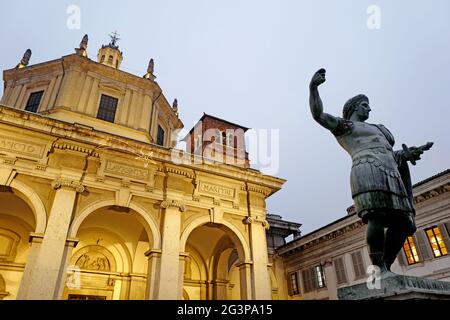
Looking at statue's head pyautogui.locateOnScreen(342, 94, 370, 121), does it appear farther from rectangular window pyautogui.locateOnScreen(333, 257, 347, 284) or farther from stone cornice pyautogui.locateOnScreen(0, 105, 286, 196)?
rectangular window pyautogui.locateOnScreen(333, 257, 347, 284)

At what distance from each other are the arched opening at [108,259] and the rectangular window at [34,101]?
21.3 feet

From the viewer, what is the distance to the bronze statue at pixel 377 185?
3074 mm

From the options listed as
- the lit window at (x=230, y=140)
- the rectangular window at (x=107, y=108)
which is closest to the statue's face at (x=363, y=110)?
the rectangular window at (x=107, y=108)

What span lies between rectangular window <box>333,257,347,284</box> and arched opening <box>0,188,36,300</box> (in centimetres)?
1540

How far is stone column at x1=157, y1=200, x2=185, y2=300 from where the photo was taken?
9844mm

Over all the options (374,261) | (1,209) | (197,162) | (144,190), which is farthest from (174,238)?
(374,261)

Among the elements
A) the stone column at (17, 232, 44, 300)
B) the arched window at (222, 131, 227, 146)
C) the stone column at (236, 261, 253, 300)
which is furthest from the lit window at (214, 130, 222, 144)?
the stone column at (17, 232, 44, 300)

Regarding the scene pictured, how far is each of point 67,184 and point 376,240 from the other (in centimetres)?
964

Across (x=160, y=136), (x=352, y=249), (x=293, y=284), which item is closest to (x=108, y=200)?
(x=160, y=136)

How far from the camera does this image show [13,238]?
39.5 ft

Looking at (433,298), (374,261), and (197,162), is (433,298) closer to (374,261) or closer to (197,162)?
(374,261)

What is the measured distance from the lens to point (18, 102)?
14883mm

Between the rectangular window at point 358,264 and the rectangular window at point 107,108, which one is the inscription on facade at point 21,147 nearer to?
the rectangular window at point 107,108
